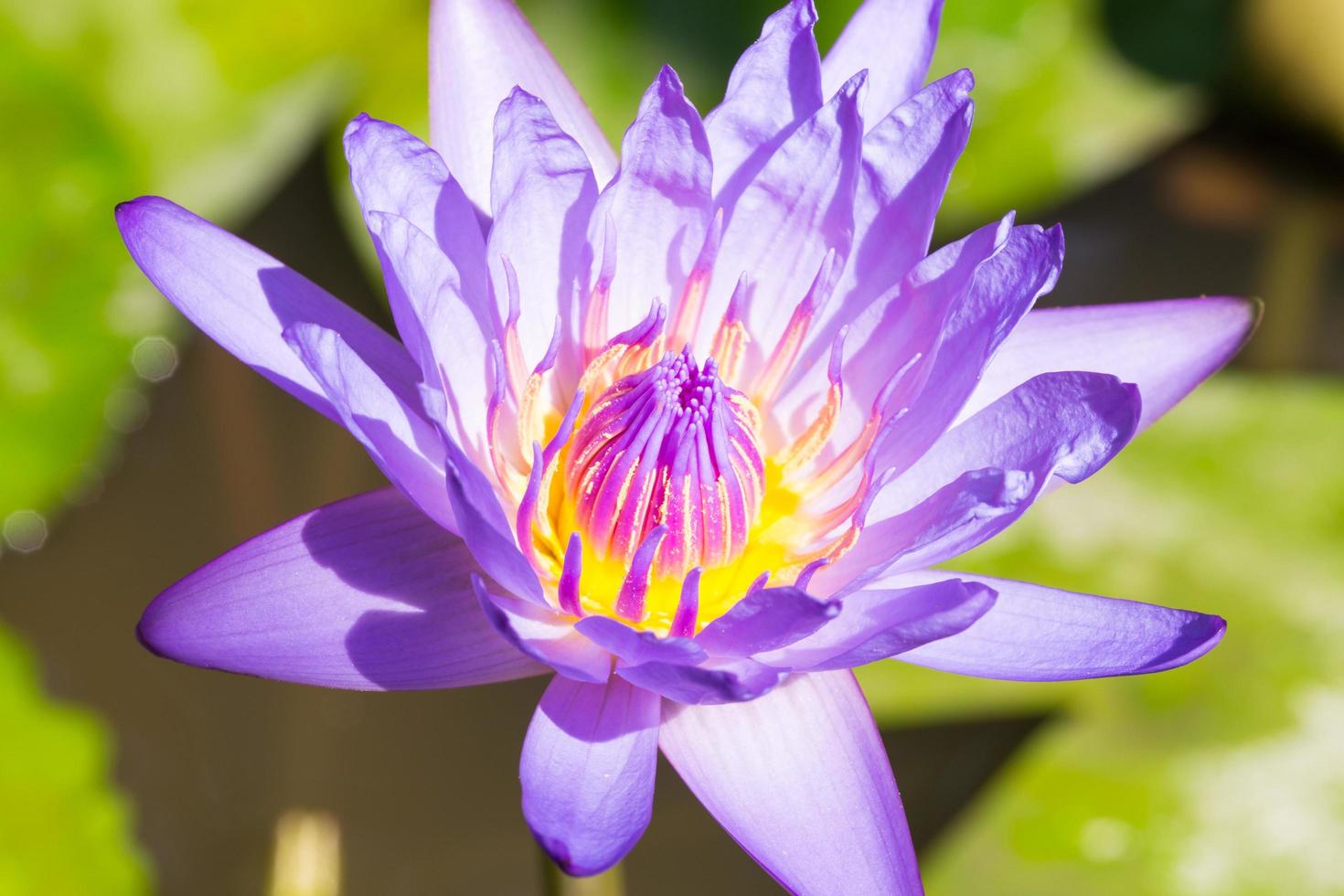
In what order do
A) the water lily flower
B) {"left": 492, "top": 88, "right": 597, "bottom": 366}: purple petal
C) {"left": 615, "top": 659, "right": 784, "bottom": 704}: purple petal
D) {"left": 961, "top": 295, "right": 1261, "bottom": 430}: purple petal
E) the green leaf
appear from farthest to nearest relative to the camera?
the green leaf, {"left": 961, "top": 295, "right": 1261, "bottom": 430}: purple petal, {"left": 492, "top": 88, "right": 597, "bottom": 366}: purple petal, the water lily flower, {"left": 615, "top": 659, "right": 784, "bottom": 704}: purple petal

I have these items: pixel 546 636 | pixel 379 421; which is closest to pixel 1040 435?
pixel 546 636

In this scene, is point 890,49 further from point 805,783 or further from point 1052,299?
point 1052,299

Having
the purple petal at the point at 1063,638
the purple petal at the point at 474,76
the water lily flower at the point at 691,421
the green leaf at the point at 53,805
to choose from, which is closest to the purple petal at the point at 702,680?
the water lily flower at the point at 691,421

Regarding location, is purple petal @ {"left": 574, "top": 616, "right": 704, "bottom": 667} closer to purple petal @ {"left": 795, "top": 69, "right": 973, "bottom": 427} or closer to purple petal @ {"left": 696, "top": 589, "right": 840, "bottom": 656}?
purple petal @ {"left": 696, "top": 589, "right": 840, "bottom": 656}

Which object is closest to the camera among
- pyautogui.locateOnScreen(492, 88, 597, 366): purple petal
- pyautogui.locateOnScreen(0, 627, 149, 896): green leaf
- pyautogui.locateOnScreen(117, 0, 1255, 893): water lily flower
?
pyautogui.locateOnScreen(117, 0, 1255, 893): water lily flower

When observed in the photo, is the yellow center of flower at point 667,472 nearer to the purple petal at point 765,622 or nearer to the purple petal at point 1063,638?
the purple petal at point 765,622

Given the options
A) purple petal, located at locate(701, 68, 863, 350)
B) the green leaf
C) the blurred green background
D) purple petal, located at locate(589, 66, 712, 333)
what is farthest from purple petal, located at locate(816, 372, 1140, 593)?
the green leaf

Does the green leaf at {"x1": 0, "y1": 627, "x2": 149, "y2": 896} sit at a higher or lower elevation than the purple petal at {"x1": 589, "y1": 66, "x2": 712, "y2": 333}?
lower

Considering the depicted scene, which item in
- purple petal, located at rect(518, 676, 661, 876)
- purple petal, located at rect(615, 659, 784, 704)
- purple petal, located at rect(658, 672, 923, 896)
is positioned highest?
purple petal, located at rect(615, 659, 784, 704)
